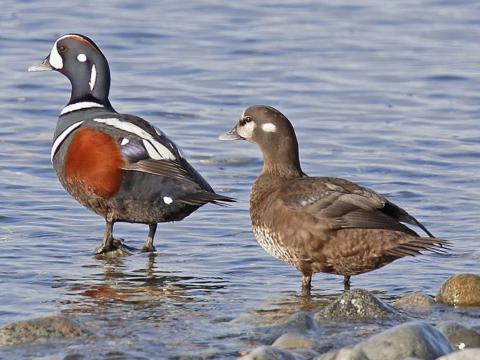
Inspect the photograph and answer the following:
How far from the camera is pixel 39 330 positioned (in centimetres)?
682

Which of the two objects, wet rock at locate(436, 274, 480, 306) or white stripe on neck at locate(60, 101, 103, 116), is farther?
white stripe on neck at locate(60, 101, 103, 116)

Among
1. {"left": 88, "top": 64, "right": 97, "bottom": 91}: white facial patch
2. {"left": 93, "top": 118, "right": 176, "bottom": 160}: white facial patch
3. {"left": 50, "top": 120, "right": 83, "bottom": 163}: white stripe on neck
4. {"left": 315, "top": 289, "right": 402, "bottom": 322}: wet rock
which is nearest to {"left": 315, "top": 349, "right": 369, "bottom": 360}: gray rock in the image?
{"left": 315, "top": 289, "right": 402, "bottom": 322}: wet rock

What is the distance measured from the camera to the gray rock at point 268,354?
6.11 m

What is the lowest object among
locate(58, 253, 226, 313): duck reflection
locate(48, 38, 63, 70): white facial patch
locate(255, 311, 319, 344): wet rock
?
locate(58, 253, 226, 313): duck reflection

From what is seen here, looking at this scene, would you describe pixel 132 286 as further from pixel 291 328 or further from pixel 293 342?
pixel 293 342

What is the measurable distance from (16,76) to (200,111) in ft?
8.71

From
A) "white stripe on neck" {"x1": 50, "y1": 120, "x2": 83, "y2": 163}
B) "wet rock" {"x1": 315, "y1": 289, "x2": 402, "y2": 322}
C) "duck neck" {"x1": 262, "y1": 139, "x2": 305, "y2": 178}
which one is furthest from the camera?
"white stripe on neck" {"x1": 50, "y1": 120, "x2": 83, "y2": 163}

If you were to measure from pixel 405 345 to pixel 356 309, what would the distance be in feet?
3.35

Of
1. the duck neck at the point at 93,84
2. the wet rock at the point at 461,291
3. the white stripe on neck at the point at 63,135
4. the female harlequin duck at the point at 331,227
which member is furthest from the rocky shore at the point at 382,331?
the duck neck at the point at 93,84

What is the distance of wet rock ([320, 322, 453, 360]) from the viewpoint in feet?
20.4

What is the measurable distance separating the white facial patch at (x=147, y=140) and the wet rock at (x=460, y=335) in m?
3.04

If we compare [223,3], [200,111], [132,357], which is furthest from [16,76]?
[132,357]

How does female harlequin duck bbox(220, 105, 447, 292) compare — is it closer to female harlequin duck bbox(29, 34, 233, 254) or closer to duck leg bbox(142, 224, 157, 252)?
female harlequin duck bbox(29, 34, 233, 254)

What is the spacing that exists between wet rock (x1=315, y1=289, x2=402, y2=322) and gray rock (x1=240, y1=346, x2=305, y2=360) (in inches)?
39.7
